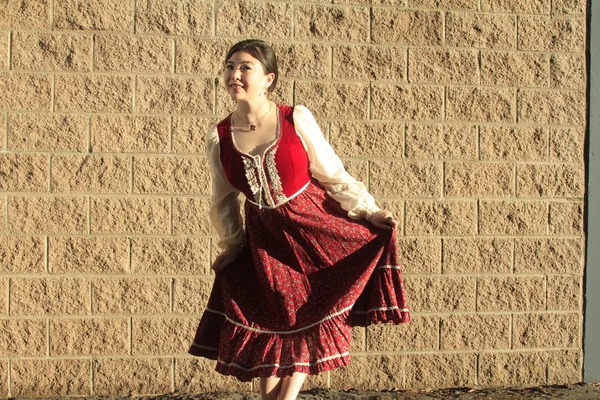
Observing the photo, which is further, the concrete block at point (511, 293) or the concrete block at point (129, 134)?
the concrete block at point (511, 293)

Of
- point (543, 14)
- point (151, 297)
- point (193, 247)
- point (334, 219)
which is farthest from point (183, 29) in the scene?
point (543, 14)

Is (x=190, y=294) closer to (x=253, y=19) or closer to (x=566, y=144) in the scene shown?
(x=253, y=19)

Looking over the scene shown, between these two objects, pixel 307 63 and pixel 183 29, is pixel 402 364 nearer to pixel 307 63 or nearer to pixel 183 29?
pixel 307 63

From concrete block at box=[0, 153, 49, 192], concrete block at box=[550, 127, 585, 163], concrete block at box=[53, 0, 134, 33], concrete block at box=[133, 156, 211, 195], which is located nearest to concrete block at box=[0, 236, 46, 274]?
concrete block at box=[0, 153, 49, 192]

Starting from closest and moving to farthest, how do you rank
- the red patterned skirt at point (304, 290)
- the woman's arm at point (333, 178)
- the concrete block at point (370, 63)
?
1. the red patterned skirt at point (304, 290)
2. the woman's arm at point (333, 178)
3. the concrete block at point (370, 63)

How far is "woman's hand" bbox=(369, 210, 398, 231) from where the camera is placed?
11.6 feet

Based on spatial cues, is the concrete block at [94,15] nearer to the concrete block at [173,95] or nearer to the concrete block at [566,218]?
the concrete block at [173,95]

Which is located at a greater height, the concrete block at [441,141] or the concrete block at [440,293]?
the concrete block at [441,141]

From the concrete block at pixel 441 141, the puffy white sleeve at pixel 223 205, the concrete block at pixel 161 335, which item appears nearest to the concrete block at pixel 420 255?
the concrete block at pixel 441 141

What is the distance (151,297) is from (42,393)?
0.83 meters

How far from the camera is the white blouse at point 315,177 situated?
11.8 feet

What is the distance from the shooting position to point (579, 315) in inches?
209

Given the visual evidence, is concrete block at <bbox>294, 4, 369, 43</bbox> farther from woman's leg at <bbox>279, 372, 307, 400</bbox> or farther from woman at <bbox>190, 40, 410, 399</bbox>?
woman's leg at <bbox>279, 372, 307, 400</bbox>

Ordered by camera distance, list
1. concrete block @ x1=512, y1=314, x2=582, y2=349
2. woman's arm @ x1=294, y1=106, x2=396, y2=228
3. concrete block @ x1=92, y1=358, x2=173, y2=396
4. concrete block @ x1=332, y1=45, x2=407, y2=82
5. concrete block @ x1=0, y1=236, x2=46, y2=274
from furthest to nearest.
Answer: concrete block @ x1=512, y1=314, x2=582, y2=349 < concrete block @ x1=332, y1=45, x2=407, y2=82 < concrete block @ x1=92, y1=358, x2=173, y2=396 < concrete block @ x1=0, y1=236, x2=46, y2=274 < woman's arm @ x1=294, y1=106, x2=396, y2=228
